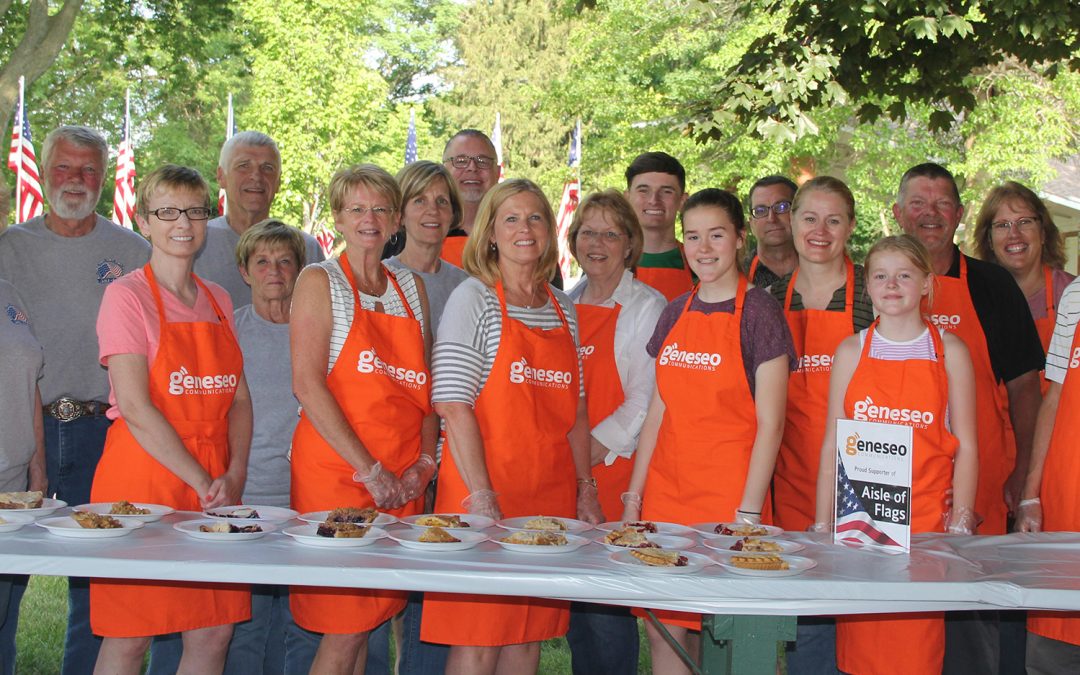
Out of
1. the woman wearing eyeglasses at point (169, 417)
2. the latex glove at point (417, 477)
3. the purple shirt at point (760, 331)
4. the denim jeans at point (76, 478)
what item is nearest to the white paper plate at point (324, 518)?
the latex glove at point (417, 477)

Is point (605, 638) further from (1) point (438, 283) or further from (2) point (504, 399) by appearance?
(1) point (438, 283)

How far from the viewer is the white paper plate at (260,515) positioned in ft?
10.0

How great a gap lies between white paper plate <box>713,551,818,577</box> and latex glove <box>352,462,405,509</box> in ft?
3.78

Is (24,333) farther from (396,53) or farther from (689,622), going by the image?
(396,53)

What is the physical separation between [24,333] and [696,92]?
55.1ft

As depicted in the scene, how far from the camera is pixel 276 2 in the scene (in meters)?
25.7

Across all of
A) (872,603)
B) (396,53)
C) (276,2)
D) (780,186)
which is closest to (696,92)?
(276,2)

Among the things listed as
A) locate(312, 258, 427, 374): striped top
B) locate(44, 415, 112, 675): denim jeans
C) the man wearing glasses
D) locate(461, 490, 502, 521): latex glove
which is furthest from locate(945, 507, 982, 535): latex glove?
locate(44, 415, 112, 675): denim jeans

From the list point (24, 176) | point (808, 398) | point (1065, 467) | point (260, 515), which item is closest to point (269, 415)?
point (260, 515)

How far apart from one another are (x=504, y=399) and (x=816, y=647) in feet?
5.33

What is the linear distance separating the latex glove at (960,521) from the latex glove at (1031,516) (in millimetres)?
290

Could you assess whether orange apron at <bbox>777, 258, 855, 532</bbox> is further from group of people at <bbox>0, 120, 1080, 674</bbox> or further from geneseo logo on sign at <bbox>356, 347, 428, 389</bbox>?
geneseo logo on sign at <bbox>356, 347, 428, 389</bbox>

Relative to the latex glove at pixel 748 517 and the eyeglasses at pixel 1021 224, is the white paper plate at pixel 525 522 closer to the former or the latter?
the latex glove at pixel 748 517

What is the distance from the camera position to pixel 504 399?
3514 millimetres
